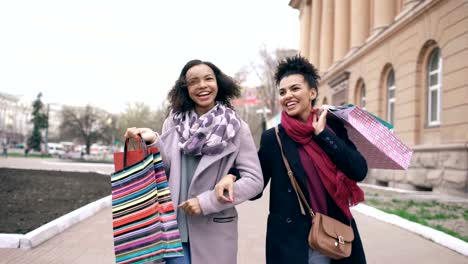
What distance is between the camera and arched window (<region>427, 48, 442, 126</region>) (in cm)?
1332

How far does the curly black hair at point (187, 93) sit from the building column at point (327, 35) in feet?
90.9

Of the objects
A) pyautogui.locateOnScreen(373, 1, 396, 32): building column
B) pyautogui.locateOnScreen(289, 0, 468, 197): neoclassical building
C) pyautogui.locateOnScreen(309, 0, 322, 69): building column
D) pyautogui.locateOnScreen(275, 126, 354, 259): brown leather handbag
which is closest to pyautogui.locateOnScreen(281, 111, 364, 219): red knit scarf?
pyautogui.locateOnScreen(275, 126, 354, 259): brown leather handbag

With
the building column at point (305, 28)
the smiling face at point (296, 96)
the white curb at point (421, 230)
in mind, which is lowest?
the white curb at point (421, 230)

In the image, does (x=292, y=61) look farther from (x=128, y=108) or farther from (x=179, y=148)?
(x=128, y=108)

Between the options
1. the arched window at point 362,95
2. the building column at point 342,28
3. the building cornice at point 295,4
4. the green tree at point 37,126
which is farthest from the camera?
the green tree at point 37,126

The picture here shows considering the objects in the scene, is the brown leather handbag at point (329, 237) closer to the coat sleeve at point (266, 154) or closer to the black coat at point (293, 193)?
the black coat at point (293, 193)

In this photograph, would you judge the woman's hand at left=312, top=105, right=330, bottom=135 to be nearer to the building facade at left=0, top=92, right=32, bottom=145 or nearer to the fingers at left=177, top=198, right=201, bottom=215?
the fingers at left=177, top=198, right=201, bottom=215

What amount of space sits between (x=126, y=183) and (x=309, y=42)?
34.9 meters

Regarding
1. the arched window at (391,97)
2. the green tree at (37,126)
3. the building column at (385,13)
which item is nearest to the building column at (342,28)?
the building column at (385,13)

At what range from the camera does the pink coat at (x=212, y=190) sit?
2.46m

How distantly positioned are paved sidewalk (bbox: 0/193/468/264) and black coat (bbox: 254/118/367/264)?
2.90 metres

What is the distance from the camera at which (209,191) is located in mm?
2420

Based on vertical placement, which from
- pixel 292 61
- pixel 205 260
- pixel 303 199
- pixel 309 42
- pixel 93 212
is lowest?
pixel 93 212

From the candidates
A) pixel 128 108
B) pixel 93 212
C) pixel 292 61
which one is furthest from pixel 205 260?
pixel 128 108
